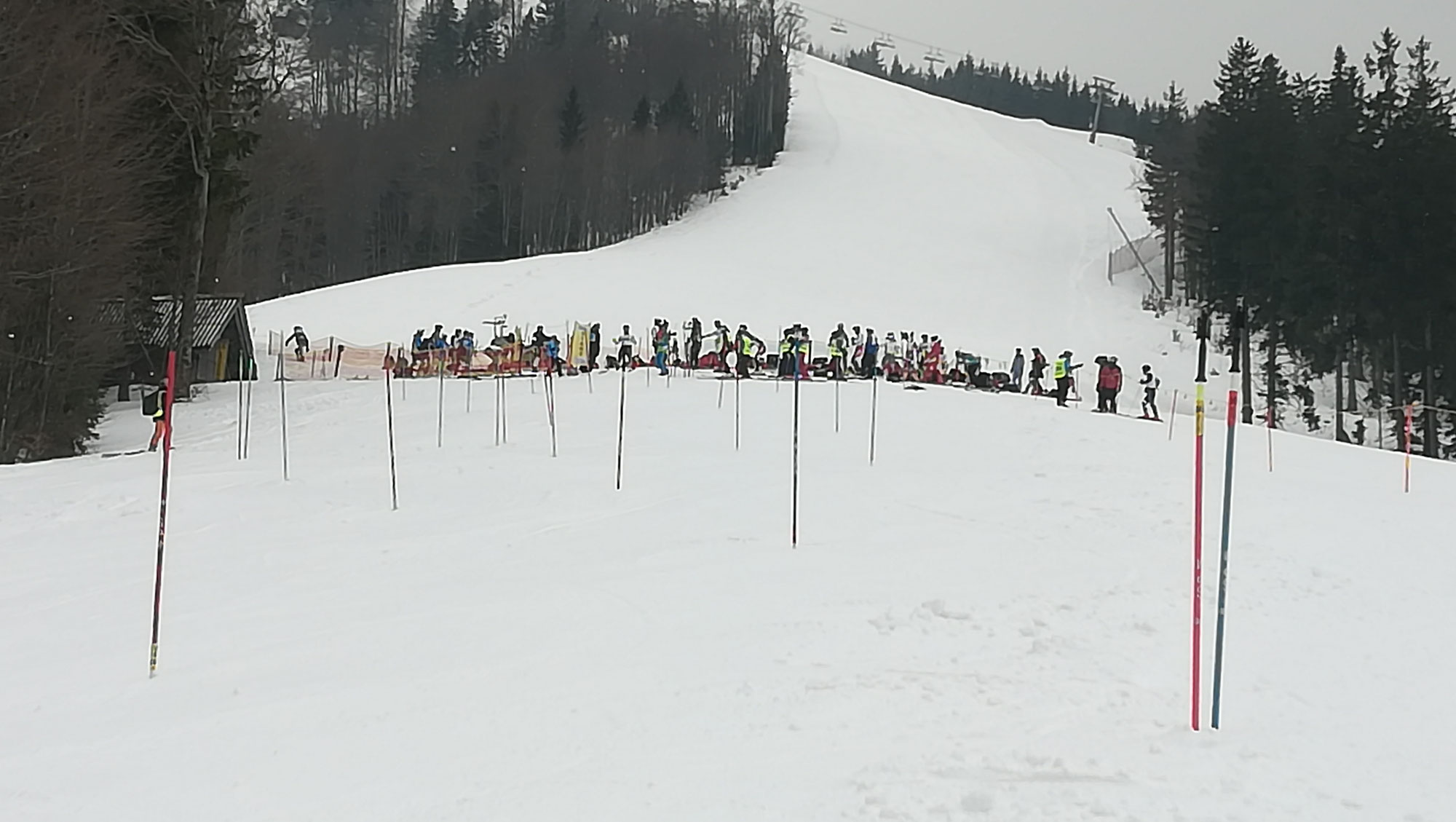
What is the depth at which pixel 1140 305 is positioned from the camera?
185 ft

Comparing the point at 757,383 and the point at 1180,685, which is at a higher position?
the point at 757,383

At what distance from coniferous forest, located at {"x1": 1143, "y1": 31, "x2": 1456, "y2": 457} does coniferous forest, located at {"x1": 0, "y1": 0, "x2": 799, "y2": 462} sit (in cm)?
3242

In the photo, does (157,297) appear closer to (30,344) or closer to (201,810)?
(30,344)

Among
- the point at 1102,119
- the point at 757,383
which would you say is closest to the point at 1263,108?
the point at 757,383

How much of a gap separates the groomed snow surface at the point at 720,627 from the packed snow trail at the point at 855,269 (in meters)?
26.3

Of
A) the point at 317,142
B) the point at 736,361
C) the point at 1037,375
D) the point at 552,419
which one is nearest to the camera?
the point at 552,419

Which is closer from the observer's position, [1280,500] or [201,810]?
[201,810]

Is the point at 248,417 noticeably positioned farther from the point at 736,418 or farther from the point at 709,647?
the point at 709,647

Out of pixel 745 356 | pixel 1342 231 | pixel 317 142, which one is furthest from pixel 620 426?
pixel 317 142

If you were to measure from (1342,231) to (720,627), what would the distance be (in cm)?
3532

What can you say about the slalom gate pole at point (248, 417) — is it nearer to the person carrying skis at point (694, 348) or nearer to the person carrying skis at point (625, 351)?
the person carrying skis at point (625, 351)

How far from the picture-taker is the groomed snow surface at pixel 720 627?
20.2ft

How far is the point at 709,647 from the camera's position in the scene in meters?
8.66

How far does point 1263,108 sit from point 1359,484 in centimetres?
Result: 3163
